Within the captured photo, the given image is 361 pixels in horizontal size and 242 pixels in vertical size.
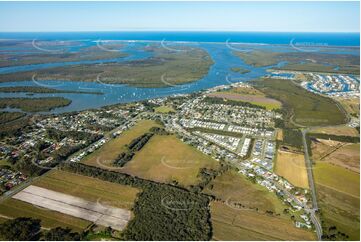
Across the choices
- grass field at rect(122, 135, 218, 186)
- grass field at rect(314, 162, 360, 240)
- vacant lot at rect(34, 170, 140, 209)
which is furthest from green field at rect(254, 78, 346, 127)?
vacant lot at rect(34, 170, 140, 209)

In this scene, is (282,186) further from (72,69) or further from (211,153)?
(72,69)

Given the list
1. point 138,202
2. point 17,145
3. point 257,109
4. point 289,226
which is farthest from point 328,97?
point 17,145

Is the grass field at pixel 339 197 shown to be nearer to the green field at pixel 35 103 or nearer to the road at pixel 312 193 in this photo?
Result: the road at pixel 312 193

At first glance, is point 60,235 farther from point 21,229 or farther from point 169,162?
point 169,162

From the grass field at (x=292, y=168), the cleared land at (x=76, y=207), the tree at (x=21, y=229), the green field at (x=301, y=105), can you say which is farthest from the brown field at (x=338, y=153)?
the tree at (x=21, y=229)

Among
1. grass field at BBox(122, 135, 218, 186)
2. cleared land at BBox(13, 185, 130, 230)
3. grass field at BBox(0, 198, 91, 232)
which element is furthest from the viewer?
grass field at BBox(122, 135, 218, 186)

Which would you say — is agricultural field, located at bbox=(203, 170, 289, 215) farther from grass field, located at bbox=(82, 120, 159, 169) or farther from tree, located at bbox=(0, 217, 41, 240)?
tree, located at bbox=(0, 217, 41, 240)

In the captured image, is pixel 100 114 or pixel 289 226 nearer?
pixel 289 226
